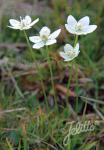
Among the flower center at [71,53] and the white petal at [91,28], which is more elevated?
the white petal at [91,28]

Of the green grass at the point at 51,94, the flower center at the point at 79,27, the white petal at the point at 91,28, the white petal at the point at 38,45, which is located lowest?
the green grass at the point at 51,94

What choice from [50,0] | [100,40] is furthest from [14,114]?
[50,0]

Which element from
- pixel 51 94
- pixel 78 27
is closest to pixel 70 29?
pixel 78 27

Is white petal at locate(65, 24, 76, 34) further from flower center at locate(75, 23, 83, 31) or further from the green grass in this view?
the green grass

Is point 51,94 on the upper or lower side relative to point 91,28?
lower

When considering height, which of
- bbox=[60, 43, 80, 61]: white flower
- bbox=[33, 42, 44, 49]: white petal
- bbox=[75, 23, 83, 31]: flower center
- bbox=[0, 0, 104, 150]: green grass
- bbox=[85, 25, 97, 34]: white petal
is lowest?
bbox=[0, 0, 104, 150]: green grass

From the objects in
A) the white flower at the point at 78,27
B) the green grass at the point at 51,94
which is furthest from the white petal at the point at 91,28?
the green grass at the point at 51,94

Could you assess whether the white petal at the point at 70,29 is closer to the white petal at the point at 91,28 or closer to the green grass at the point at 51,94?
the white petal at the point at 91,28

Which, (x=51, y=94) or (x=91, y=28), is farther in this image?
(x=51, y=94)

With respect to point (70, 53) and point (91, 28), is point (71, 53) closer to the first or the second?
point (70, 53)

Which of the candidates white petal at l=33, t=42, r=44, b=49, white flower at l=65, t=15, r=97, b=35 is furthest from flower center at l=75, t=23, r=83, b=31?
white petal at l=33, t=42, r=44, b=49

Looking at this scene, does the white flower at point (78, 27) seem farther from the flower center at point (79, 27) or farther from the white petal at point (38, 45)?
the white petal at point (38, 45)

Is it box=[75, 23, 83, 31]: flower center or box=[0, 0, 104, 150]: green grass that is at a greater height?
box=[75, 23, 83, 31]: flower center
